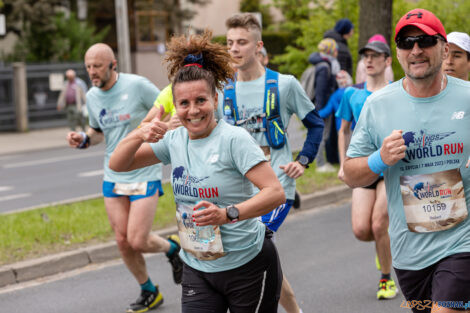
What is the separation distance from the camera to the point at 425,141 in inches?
141

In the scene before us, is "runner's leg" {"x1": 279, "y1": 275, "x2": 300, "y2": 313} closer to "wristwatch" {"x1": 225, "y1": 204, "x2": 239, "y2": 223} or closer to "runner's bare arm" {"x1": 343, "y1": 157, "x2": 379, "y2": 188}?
"runner's bare arm" {"x1": 343, "y1": 157, "x2": 379, "y2": 188}

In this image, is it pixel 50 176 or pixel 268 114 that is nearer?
pixel 268 114

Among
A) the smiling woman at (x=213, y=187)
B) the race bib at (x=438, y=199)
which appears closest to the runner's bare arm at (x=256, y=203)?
the smiling woman at (x=213, y=187)

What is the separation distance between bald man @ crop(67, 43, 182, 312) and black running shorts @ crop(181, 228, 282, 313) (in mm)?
2264

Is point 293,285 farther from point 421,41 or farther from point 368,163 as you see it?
point 421,41

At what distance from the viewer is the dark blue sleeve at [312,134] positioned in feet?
17.7

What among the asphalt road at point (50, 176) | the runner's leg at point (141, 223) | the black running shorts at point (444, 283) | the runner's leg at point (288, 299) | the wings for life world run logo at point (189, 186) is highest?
the wings for life world run logo at point (189, 186)

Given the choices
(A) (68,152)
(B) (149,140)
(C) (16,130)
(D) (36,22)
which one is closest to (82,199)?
(B) (149,140)

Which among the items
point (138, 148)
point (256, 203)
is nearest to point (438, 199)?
point (256, 203)

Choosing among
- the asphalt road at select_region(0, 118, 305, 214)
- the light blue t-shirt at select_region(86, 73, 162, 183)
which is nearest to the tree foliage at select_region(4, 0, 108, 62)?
the asphalt road at select_region(0, 118, 305, 214)

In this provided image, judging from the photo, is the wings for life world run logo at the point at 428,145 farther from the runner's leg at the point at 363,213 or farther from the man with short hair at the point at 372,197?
the runner's leg at the point at 363,213

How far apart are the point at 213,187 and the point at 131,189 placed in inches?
97.5

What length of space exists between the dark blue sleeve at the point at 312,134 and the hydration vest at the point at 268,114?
24 centimetres

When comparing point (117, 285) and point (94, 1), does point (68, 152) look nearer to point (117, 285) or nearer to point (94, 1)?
point (117, 285)
